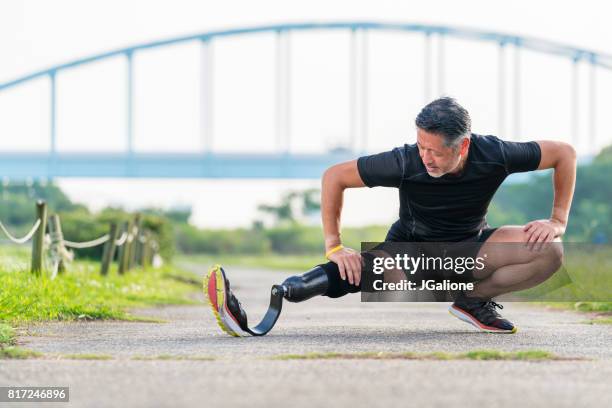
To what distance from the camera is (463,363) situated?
3785mm

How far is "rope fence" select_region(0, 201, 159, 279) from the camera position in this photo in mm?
8203

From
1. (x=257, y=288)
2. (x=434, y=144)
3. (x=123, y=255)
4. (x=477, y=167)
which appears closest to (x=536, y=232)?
(x=477, y=167)

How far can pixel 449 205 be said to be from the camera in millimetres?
5094

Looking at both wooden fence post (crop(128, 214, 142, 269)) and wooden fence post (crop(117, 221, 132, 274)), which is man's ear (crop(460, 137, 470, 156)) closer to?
wooden fence post (crop(117, 221, 132, 274))

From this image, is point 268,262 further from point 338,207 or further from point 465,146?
point 465,146

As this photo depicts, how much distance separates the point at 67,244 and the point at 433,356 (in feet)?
20.8

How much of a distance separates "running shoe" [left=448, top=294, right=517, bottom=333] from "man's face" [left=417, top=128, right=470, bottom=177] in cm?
95

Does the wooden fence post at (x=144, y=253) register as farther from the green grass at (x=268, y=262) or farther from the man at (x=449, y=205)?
the man at (x=449, y=205)

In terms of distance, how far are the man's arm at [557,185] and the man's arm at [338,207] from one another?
2.96 feet

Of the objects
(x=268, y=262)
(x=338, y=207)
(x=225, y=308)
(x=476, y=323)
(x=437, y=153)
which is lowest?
(x=268, y=262)

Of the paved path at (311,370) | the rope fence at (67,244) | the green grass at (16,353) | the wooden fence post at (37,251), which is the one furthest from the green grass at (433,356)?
the wooden fence post at (37,251)

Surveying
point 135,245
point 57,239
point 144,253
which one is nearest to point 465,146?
point 57,239

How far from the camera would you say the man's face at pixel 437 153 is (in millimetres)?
4711

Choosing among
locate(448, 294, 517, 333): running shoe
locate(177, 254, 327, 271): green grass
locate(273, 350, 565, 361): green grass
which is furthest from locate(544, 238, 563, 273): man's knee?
locate(177, 254, 327, 271): green grass
